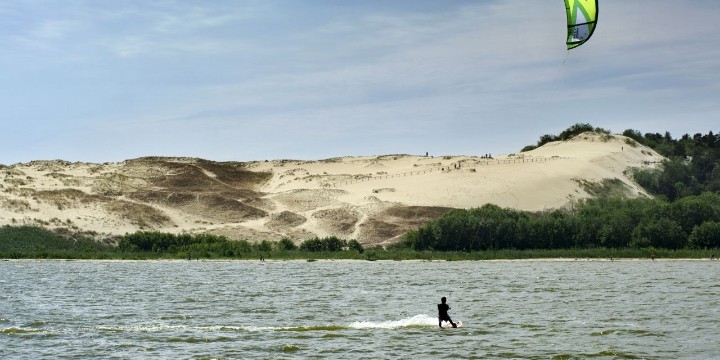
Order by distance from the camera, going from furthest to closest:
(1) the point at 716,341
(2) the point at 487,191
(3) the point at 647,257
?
(2) the point at 487,191
(3) the point at 647,257
(1) the point at 716,341

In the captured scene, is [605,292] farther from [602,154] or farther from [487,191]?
[602,154]

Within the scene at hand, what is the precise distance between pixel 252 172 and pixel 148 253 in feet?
232

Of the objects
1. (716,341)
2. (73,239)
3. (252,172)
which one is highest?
(252,172)

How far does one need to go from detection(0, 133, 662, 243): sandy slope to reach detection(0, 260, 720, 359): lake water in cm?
5180

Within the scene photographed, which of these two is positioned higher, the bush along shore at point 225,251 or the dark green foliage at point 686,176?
the dark green foliage at point 686,176

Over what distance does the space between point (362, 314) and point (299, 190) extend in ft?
363

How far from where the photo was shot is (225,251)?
112m

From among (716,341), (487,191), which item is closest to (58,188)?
(487,191)

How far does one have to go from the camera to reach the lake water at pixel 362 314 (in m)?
38.3

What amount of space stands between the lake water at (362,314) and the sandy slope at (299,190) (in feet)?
170

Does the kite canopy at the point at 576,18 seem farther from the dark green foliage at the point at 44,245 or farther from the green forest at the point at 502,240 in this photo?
the dark green foliage at the point at 44,245

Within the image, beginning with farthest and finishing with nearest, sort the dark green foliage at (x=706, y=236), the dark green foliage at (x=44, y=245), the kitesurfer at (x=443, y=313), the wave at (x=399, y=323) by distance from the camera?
the dark green foliage at (x=44, y=245) → the dark green foliage at (x=706, y=236) → the wave at (x=399, y=323) → the kitesurfer at (x=443, y=313)

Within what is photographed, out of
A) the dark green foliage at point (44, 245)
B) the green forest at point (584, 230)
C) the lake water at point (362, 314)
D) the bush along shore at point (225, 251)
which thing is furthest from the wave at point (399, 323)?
the dark green foliage at point (44, 245)

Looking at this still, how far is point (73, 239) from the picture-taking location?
125250 millimetres
